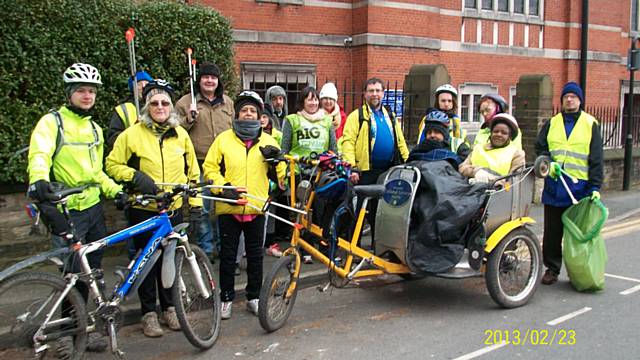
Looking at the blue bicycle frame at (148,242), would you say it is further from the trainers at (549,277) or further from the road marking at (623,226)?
the road marking at (623,226)

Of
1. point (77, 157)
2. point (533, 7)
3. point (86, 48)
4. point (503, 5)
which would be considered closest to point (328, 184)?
point (77, 157)

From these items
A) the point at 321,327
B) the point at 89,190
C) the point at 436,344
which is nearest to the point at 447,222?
the point at 436,344

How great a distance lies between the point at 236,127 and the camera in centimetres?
517

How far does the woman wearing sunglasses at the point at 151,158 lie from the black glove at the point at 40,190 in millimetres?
833

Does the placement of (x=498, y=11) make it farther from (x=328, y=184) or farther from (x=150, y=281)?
(x=150, y=281)

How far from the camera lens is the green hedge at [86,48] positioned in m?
6.49

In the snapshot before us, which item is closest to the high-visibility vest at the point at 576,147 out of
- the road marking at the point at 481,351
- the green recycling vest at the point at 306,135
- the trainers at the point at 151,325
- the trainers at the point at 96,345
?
the road marking at the point at 481,351

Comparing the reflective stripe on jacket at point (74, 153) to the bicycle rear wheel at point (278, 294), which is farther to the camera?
the bicycle rear wheel at point (278, 294)

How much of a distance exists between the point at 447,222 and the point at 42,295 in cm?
324

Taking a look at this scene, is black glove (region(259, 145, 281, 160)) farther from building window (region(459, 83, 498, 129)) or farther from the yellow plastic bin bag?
building window (region(459, 83, 498, 129))

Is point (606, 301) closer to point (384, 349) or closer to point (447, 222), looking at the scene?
point (447, 222)

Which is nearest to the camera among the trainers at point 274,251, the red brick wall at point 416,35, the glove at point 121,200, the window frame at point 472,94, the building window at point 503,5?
the glove at point 121,200
